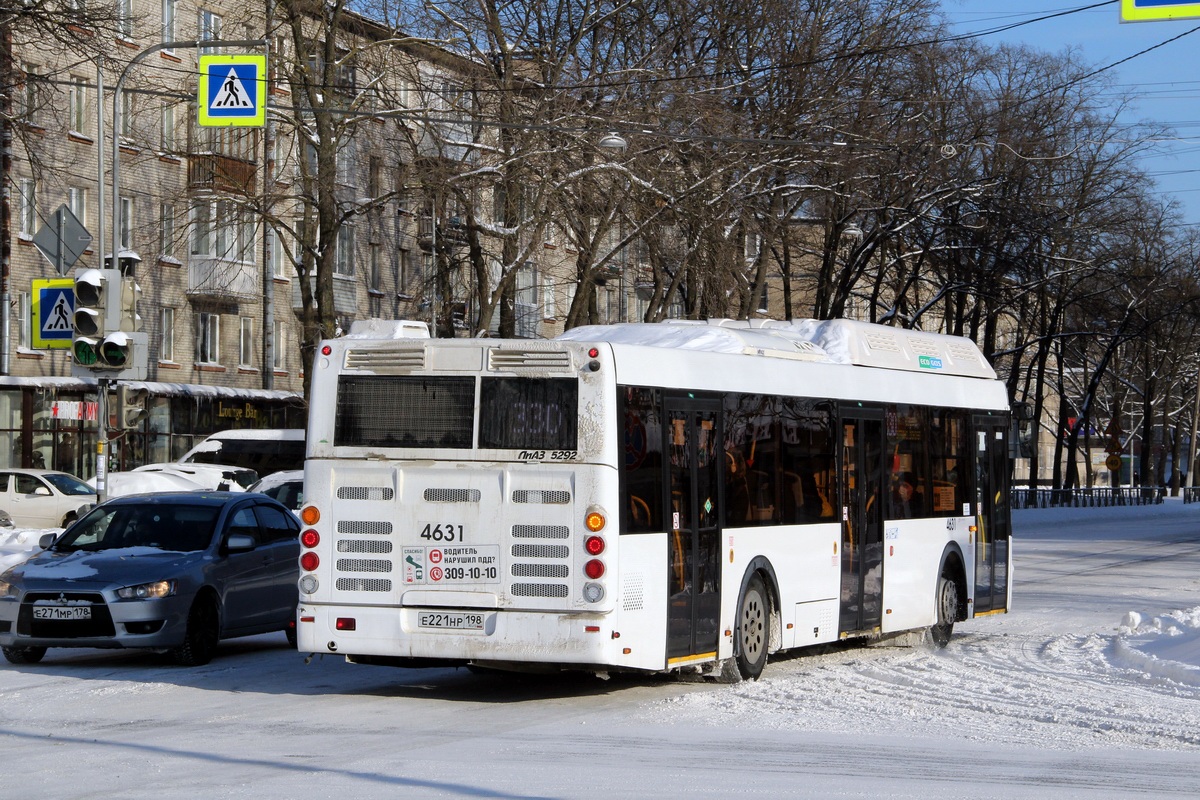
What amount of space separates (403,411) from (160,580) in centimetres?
305

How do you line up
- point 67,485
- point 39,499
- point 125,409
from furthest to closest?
point 67,485 < point 39,499 < point 125,409

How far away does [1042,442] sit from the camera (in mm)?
135000

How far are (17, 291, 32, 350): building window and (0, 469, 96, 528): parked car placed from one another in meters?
10.3

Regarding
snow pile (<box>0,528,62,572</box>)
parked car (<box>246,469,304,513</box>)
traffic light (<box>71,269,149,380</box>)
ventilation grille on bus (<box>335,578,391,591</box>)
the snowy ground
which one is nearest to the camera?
the snowy ground

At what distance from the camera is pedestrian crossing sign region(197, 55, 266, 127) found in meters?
22.1

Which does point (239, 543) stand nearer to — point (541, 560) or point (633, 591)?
point (541, 560)

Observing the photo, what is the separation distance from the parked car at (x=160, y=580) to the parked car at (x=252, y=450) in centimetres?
2991

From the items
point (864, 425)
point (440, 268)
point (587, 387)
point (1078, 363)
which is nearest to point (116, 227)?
point (440, 268)

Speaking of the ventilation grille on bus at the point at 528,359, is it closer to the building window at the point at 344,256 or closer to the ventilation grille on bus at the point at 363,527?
the ventilation grille on bus at the point at 363,527

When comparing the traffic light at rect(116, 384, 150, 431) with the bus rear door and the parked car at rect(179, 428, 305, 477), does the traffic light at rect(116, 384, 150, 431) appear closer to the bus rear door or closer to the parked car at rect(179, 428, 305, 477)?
the bus rear door

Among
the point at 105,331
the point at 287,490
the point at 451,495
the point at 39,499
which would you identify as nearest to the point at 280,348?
the point at 39,499

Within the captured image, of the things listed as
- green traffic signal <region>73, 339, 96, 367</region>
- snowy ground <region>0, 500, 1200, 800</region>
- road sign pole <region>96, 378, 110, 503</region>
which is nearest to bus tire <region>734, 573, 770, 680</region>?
snowy ground <region>0, 500, 1200, 800</region>

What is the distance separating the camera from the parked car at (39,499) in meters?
35.5

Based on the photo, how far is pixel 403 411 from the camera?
12.4 meters
